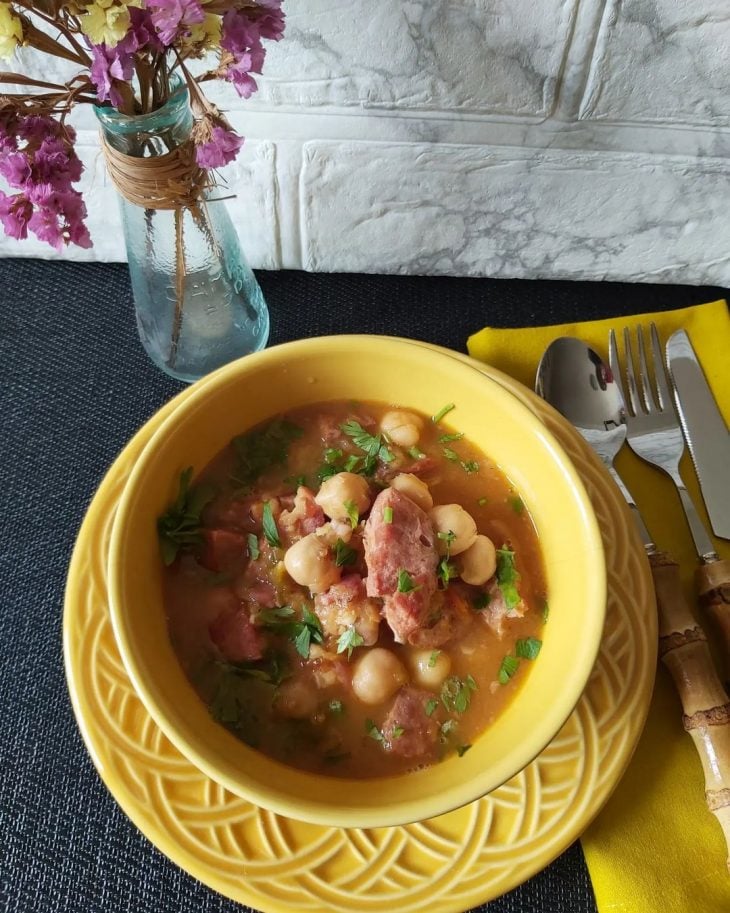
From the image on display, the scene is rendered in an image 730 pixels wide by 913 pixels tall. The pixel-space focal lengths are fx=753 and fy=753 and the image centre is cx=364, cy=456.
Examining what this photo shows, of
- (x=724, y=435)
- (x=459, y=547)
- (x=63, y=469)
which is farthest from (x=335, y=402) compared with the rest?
(x=724, y=435)

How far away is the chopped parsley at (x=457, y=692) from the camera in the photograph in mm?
906

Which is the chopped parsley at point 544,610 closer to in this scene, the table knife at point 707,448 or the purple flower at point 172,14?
the table knife at point 707,448

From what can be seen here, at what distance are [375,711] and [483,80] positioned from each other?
0.91 metres

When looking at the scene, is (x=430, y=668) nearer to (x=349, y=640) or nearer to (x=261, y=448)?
(x=349, y=640)

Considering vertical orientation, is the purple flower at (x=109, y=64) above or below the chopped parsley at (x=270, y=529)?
above

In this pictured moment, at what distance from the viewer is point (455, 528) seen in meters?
0.95

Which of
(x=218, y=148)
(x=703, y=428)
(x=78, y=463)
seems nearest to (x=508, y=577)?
(x=703, y=428)

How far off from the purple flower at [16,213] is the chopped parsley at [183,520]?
35 centimetres

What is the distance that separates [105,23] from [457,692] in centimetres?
81

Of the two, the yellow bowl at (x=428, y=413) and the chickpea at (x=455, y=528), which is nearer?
the yellow bowl at (x=428, y=413)

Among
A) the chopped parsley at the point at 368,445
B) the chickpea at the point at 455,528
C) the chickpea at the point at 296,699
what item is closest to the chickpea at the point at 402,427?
the chopped parsley at the point at 368,445

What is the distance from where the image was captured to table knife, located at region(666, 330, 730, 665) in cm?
105

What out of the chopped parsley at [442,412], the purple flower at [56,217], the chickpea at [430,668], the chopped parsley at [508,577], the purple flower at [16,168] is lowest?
the chickpea at [430,668]

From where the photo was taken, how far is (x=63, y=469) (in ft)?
4.11
